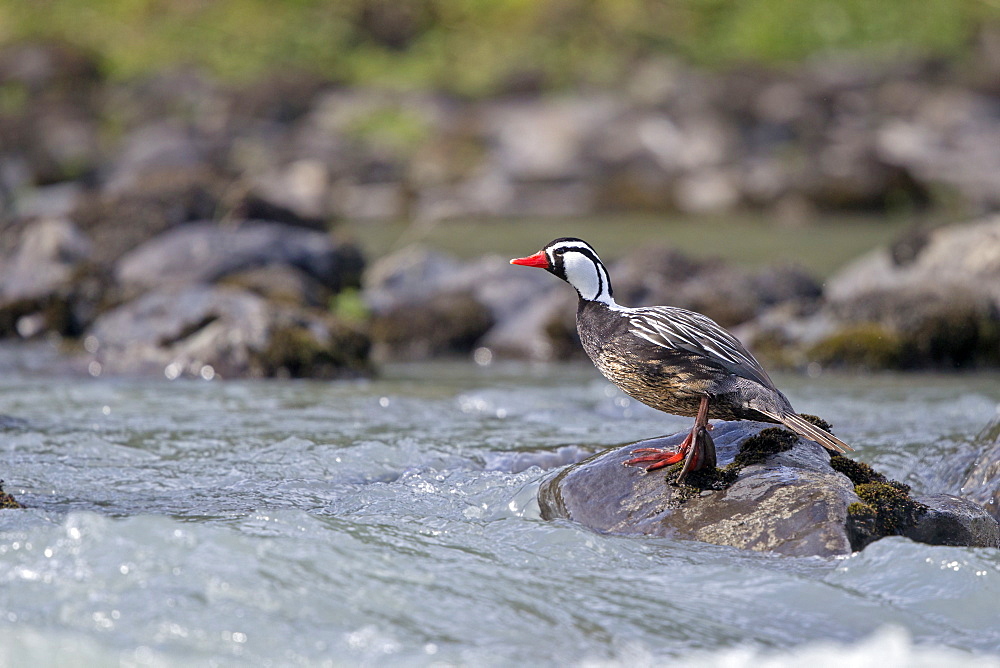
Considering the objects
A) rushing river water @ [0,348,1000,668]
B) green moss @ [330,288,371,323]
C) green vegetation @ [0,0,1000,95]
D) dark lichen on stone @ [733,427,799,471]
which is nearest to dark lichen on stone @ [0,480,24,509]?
rushing river water @ [0,348,1000,668]

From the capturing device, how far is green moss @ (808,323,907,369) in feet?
34.9

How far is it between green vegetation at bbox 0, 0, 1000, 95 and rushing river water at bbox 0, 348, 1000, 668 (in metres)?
32.6

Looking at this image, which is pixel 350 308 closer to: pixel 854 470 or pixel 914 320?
pixel 914 320

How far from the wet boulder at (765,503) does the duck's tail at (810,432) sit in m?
0.23

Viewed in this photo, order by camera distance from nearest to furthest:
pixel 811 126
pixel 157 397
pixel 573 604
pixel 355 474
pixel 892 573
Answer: pixel 573 604, pixel 892 573, pixel 355 474, pixel 157 397, pixel 811 126

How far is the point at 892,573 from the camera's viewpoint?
4465 mm

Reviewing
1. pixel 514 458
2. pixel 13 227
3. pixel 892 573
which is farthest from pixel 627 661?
pixel 13 227

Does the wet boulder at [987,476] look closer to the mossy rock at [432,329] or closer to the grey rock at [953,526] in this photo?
the grey rock at [953,526]

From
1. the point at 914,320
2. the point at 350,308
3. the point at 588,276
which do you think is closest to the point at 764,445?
the point at 588,276

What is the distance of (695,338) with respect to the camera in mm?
5023

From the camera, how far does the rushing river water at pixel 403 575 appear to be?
379 centimetres

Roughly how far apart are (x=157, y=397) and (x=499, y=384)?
292cm

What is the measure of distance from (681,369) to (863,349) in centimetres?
628

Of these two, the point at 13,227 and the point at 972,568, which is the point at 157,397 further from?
the point at 13,227
